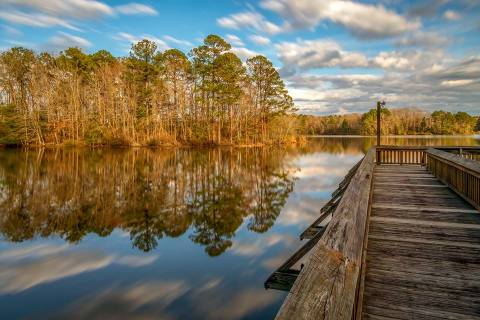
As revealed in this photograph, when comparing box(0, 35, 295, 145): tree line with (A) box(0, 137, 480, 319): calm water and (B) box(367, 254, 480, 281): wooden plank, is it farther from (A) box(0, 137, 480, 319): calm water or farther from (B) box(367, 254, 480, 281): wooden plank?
(B) box(367, 254, 480, 281): wooden plank

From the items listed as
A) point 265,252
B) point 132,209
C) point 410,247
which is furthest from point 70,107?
point 410,247

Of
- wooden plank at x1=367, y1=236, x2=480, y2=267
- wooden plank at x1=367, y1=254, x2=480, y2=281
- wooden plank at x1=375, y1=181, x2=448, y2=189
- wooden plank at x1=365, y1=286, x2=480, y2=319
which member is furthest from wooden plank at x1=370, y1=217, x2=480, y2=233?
wooden plank at x1=375, y1=181, x2=448, y2=189

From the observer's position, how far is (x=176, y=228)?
31.2 feet

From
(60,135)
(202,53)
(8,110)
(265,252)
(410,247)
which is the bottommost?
(265,252)

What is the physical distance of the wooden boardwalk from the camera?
2.65m

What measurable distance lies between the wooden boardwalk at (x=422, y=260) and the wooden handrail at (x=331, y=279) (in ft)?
2.27

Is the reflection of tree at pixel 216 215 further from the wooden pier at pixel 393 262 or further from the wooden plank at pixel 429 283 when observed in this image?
the wooden plank at pixel 429 283

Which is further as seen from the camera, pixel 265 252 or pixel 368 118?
pixel 368 118

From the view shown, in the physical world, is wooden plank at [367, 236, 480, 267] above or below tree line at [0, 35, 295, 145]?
below

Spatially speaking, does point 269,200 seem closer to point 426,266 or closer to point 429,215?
point 429,215

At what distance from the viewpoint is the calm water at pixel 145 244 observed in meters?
5.07

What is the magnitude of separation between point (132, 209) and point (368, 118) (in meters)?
144

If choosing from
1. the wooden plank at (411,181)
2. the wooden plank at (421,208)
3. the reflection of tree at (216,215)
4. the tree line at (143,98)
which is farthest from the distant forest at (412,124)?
the wooden plank at (421,208)

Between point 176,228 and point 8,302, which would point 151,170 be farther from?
point 8,302
